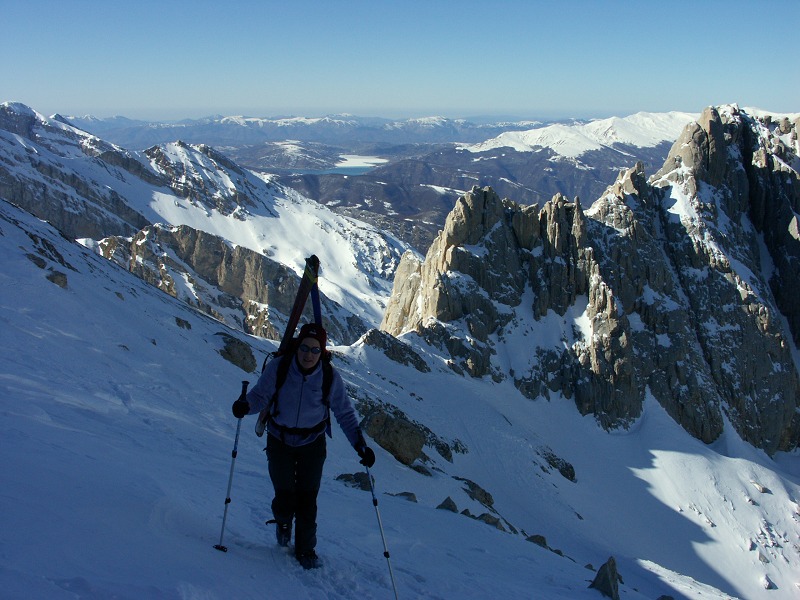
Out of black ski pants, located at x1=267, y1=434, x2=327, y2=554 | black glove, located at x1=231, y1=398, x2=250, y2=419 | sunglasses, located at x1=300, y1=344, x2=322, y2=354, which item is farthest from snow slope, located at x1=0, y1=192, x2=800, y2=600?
sunglasses, located at x1=300, y1=344, x2=322, y2=354

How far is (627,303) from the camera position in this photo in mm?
66625

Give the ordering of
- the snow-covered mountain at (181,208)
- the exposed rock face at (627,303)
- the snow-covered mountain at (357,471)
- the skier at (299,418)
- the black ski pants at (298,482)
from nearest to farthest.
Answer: the snow-covered mountain at (357,471)
the skier at (299,418)
the black ski pants at (298,482)
the exposed rock face at (627,303)
the snow-covered mountain at (181,208)

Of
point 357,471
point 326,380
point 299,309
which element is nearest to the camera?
point 326,380

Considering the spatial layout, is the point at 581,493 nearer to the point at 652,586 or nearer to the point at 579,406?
the point at 579,406

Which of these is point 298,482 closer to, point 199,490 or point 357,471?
point 199,490

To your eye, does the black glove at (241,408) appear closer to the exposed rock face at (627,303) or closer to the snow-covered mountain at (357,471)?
the snow-covered mountain at (357,471)

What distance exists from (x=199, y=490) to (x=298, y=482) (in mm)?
2771

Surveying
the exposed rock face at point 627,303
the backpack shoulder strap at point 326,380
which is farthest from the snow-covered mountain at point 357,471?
the backpack shoulder strap at point 326,380

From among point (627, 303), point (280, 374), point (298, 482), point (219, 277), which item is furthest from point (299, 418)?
point (219, 277)

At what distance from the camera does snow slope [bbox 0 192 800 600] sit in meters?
5.99

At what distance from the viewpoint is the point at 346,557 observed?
8.48 m

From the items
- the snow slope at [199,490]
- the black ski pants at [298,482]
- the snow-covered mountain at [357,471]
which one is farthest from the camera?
the black ski pants at [298,482]

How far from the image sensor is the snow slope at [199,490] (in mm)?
5988

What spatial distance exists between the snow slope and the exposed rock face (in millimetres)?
17436
